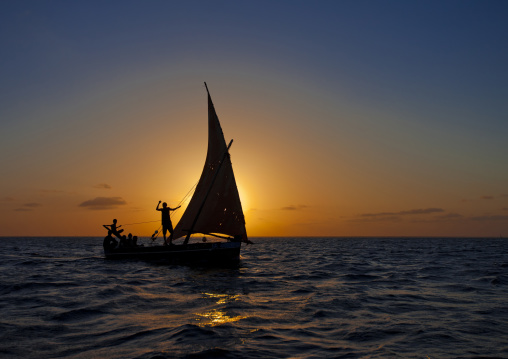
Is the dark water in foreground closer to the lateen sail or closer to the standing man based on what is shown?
the lateen sail

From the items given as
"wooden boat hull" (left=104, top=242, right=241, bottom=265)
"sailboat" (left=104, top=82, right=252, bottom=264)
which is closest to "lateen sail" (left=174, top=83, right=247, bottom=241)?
"sailboat" (left=104, top=82, right=252, bottom=264)

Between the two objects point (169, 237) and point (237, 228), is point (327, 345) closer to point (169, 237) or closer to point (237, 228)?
point (237, 228)

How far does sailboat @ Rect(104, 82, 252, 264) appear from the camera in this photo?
30781mm

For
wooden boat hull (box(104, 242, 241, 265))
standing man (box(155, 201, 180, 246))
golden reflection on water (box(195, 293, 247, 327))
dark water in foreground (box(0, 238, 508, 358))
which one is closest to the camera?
dark water in foreground (box(0, 238, 508, 358))

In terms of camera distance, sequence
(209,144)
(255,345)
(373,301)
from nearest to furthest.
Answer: (255,345)
(373,301)
(209,144)

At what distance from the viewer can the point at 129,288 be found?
61.2 feet

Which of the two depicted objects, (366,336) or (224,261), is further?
(224,261)

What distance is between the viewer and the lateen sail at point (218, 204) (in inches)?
1236

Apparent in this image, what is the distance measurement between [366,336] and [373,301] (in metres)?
5.71

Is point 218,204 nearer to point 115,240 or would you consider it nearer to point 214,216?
point 214,216

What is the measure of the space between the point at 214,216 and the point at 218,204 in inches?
42.0

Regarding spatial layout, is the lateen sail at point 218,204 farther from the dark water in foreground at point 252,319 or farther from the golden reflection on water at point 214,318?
the golden reflection on water at point 214,318

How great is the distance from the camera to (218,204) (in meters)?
31.4

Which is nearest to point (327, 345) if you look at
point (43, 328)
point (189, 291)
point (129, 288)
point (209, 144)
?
point (43, 328)
